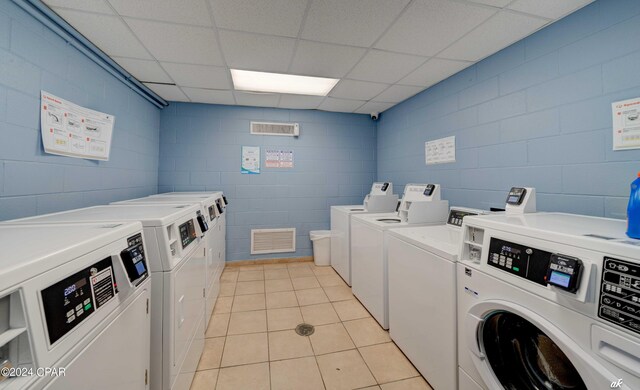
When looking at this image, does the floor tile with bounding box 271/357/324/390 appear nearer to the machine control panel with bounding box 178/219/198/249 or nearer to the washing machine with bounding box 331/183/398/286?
the machine control panel with bounding box 178/219/198/249

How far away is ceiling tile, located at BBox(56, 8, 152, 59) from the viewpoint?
1.65 meters

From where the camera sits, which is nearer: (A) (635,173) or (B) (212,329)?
(A) (635,173)

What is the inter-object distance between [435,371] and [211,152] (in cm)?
355

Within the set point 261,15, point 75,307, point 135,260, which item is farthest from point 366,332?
point 261,15

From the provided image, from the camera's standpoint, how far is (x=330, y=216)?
3.89 metres

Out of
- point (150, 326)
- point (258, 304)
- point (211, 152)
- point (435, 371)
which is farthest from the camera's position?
point (211, 152)

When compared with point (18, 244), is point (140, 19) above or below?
above

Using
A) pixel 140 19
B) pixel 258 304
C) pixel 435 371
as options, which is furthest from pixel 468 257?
pixel 140 19

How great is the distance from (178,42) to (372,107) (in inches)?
103

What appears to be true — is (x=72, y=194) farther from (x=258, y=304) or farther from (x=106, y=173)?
(x=258, y=304)

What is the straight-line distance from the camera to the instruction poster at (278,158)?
370 centimetres

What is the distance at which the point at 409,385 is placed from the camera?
1.56 meters

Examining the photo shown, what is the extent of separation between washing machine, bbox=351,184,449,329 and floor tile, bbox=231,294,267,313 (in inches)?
42.1

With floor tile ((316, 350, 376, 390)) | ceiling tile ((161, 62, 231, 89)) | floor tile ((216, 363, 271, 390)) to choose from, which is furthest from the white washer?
ceiling tile ((161, 62, 231, 89))
